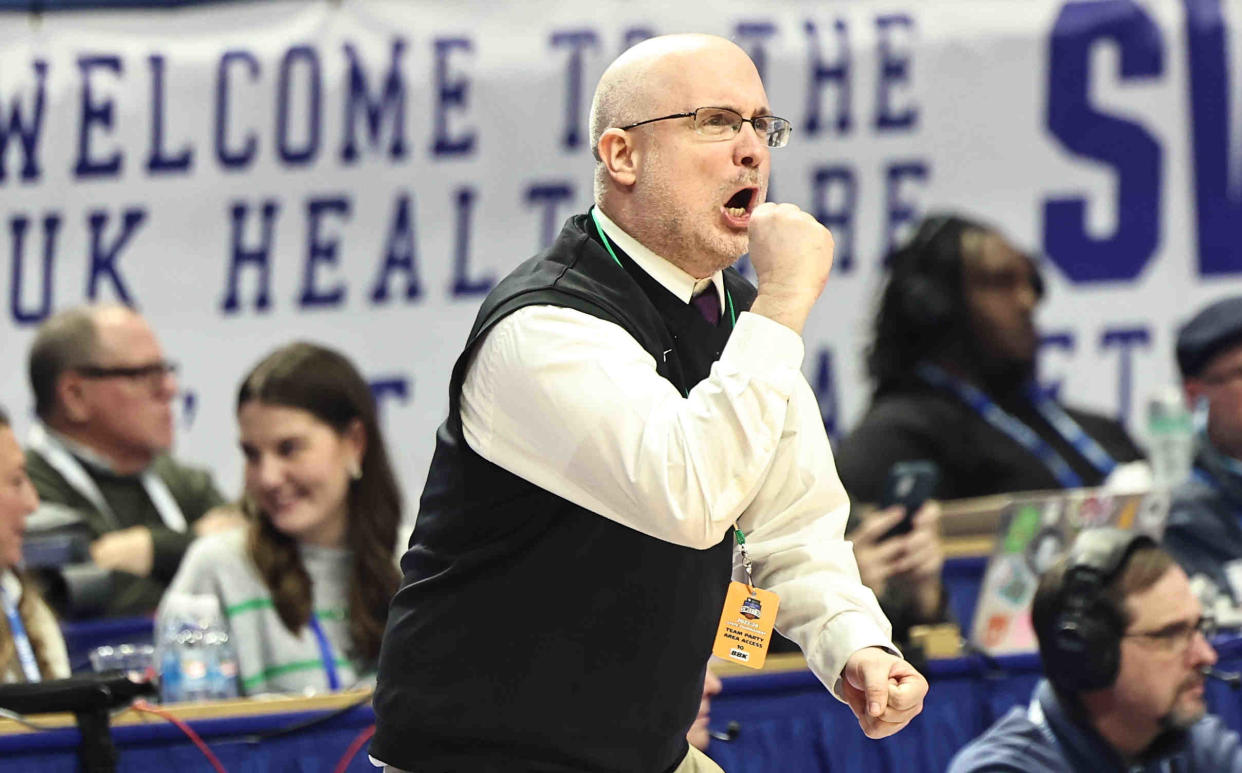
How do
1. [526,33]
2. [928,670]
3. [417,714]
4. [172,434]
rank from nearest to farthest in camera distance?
[417,714] < [928,670] < [172,434] < [526,33]

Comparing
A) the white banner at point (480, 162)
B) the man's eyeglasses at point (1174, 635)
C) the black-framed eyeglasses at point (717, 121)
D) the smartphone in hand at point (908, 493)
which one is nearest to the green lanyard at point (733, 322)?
the black-framed eyeglasses at point (717, 121)

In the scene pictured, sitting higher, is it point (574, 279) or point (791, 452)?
point (574, 279)

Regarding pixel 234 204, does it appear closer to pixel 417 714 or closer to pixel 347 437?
pixel 347 437

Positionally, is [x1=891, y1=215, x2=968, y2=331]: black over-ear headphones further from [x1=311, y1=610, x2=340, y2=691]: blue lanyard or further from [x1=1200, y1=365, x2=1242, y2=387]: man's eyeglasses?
[x1=311, y1=610, x2=340, y2=691]: blue lanyard

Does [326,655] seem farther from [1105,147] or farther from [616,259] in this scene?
[1105,147]

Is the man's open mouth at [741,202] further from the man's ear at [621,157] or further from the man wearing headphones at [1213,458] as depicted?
the man wearing headphones at [1213,458]

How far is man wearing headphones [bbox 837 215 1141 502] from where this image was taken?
17.0 ft

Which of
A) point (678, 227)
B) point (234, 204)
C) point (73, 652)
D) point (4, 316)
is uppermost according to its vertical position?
point (678, 227)

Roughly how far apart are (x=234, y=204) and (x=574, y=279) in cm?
384

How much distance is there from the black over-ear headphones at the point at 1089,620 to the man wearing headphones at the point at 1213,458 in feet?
2.86

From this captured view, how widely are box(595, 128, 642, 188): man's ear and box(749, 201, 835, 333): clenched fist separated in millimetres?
222

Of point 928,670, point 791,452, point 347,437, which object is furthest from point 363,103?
point 791,452

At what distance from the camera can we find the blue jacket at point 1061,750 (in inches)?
133

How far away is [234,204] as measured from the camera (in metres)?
5.88
